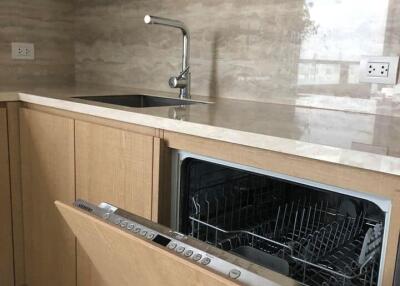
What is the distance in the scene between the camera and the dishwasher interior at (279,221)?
1.05 metres

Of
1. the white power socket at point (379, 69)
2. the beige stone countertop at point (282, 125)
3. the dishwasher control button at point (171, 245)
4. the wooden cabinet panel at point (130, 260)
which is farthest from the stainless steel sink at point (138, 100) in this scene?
the dishwasher control button at point (171, 245)

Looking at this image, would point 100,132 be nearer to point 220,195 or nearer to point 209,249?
point 220,195

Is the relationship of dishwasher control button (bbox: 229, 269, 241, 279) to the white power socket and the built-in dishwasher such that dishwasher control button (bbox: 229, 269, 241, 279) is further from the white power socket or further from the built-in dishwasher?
the white power socket

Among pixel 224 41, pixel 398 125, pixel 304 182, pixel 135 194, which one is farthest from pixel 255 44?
pixel 304 182

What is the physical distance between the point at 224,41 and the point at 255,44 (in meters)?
0.16

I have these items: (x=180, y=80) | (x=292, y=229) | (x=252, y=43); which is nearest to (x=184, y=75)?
(x=180, y=80)

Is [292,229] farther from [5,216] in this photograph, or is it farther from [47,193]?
[5,216]

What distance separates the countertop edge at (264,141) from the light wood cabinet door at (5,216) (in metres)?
0.40

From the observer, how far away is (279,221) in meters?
A: 1.28

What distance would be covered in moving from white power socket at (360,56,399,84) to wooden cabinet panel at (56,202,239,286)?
0.95 metres

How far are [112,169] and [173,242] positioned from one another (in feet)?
2.04

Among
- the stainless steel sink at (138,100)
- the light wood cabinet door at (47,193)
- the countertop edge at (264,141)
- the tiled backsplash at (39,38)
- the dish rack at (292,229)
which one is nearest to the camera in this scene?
the countertop edge at (264,141)

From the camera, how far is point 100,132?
1.40 metres

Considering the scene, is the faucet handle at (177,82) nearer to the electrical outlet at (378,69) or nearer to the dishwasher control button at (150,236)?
the electrical outlet at (378,69)
